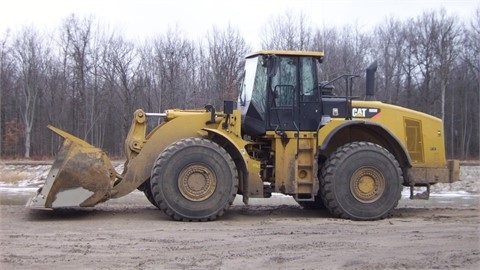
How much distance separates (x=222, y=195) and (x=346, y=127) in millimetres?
2449

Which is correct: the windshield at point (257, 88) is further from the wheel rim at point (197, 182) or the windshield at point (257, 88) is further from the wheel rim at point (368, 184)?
the wheel rim at point (368, 184)

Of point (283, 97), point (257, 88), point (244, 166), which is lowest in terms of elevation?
point (244, 166)

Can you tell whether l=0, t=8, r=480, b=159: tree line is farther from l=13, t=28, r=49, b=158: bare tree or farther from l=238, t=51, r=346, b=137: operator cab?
l=238, t=51, r=346, b=137: operator cab

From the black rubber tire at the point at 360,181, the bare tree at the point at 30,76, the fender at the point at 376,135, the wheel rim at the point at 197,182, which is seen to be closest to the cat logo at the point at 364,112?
the fender at the point at 376,135

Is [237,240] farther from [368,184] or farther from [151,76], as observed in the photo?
[151,76]

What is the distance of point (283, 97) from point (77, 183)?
3.60 metres

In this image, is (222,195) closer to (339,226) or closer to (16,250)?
A: (339,226)

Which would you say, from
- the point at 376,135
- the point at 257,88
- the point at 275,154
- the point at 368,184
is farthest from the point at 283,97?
the point at 368,184

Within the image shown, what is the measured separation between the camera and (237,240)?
7.84m

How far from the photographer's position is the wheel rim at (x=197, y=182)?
9.52m

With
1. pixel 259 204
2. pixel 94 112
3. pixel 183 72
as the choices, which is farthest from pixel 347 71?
pixel 259 204

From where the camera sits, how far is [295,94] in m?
10.3

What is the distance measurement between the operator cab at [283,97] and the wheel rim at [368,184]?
108 centimetres

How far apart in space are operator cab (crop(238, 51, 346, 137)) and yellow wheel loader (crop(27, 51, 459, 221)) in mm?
17
